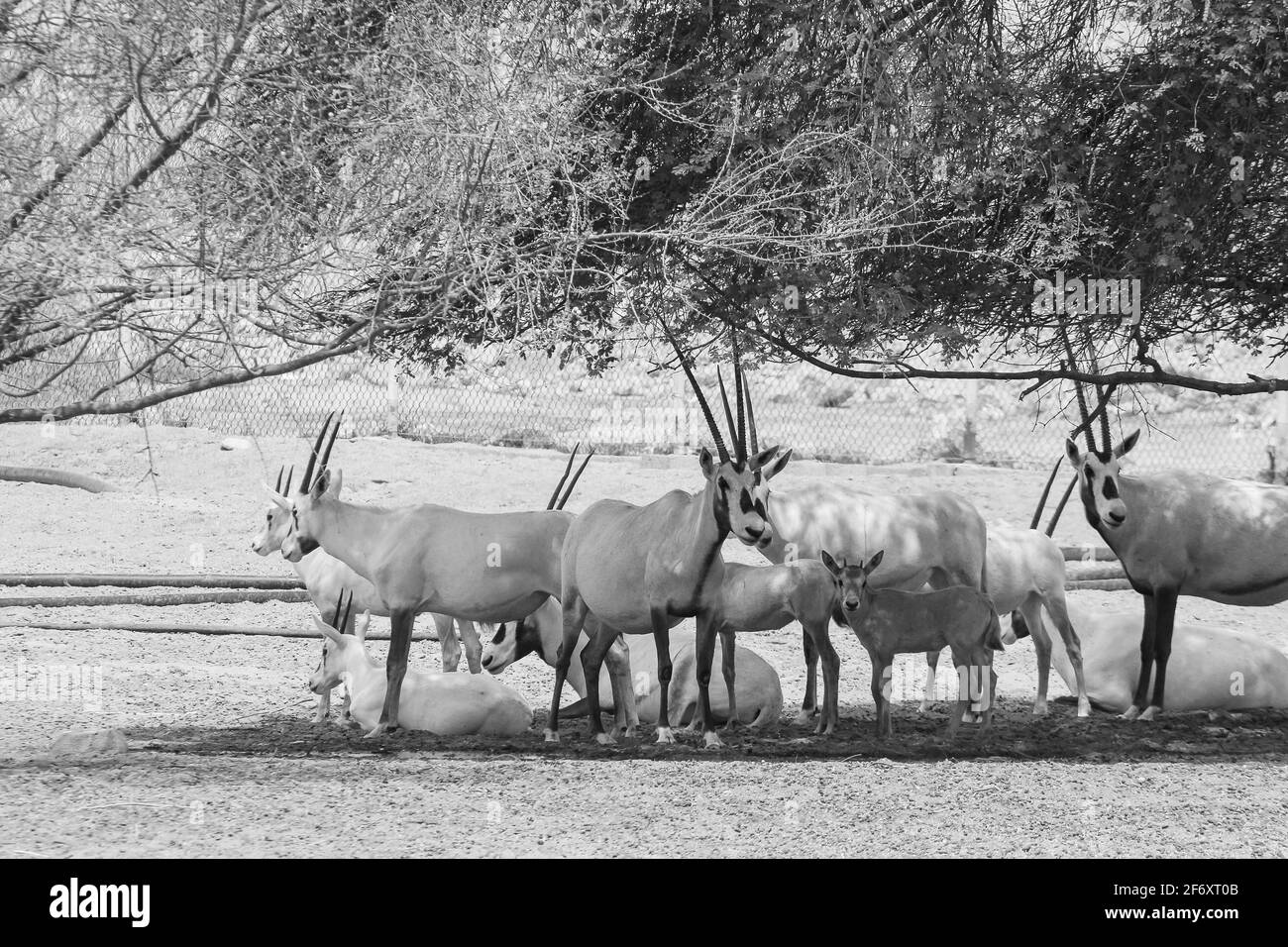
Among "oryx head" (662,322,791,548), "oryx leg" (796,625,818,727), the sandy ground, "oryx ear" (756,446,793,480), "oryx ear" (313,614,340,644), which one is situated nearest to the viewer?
the sandy ground

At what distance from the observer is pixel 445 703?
775 cm

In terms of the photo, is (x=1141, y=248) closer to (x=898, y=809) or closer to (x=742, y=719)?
(x=898, y=809)

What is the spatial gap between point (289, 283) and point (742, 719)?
3.53 metres

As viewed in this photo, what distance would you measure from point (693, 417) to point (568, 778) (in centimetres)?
1461

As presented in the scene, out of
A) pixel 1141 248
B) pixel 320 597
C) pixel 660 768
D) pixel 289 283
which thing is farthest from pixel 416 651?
pixel 1141 248

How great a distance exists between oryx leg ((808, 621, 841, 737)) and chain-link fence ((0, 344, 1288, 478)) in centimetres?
763

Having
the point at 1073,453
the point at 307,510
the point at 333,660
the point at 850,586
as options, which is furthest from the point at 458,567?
the point at 1073,453

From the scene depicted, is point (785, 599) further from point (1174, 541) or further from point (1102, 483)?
point (1174, 541)

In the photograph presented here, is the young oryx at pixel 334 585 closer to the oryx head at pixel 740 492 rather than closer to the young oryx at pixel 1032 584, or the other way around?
the oryx head at pixel 740 492

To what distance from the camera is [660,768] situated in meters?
6.58

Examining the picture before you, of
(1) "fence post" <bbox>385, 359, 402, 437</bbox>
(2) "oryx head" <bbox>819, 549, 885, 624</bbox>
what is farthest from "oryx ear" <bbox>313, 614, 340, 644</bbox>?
(1) "fence post" <bbox>385, 359, 402, 437</bbox>

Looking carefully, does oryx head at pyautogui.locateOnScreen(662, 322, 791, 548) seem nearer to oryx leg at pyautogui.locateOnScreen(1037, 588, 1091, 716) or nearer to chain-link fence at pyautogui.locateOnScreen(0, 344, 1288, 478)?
oryx leg at pyautogui.locateOnScreen(1037, 588, 1091, 716)

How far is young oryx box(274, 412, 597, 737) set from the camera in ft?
26.0

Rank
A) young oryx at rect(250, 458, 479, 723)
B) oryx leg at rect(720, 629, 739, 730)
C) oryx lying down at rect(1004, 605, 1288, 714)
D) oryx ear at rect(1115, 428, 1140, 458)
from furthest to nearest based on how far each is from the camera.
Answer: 1. young oryx at rect(250, 458, 479, 723)
2. oryx lying down at rect(1004, 605, 1288, 714)
3. oryx ear at rect(1115, 428, 1140, 458)
4. oryx leg at rect(720, 629, 739, 730)
